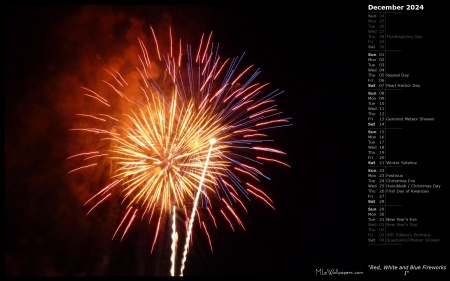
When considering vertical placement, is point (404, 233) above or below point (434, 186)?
below

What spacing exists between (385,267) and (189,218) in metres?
2.92

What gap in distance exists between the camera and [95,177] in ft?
29.3

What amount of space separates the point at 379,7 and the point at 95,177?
15.9 ft

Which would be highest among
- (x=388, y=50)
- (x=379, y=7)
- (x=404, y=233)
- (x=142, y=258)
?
(x=379, y=7)

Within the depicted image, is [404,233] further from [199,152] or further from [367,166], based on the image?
[199,152]

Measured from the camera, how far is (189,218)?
8875 mm

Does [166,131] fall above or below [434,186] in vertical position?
above

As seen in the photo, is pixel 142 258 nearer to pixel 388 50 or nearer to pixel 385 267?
pixel 385 267

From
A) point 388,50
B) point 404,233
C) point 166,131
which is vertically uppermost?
point 388,50

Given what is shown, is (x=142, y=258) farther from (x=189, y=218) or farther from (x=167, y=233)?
(x=189, y=218)

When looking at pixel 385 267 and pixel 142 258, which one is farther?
pixel 142 258

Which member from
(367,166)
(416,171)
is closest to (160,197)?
(367,166)

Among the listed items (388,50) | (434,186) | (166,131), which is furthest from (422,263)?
(166,131)

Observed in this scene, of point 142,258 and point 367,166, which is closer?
point 367,166
